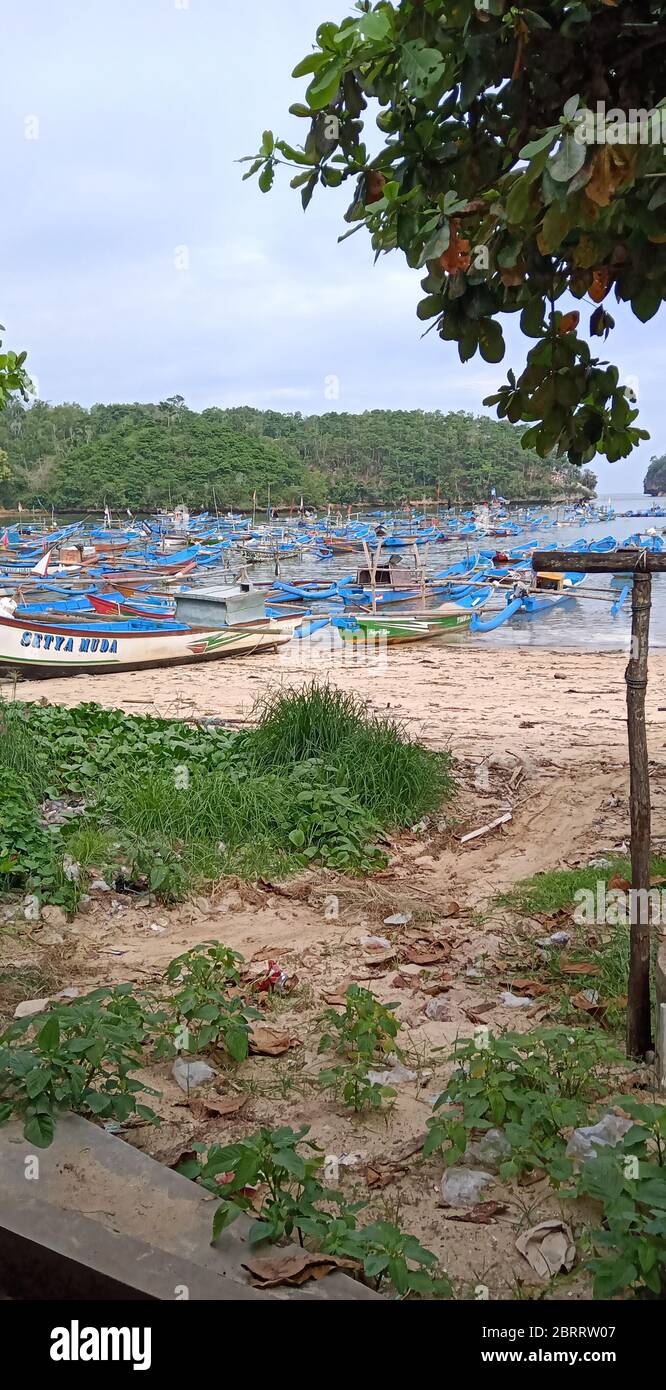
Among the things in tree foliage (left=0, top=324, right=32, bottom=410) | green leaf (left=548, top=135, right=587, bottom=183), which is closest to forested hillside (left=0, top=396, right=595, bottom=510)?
tree foliage (left=0, top=324, right=32, bottom=410)

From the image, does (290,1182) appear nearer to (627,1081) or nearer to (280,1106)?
(280,1106)

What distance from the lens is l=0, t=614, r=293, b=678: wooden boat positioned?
13422 mm

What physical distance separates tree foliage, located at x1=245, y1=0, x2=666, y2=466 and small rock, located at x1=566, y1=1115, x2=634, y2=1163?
8.26ft

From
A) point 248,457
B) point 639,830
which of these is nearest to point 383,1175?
point 639,830

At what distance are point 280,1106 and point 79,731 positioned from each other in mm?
4762

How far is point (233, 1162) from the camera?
2.44 meters

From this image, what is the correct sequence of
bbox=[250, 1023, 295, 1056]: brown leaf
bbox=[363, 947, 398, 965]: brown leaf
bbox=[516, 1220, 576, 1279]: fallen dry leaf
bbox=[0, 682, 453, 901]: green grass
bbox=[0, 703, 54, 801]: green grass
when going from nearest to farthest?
bbox=[516, 1220, 576, 1279]: fallen dry leaf < bbox=[250, 1023, 295, 1056]: brown leaf < bbox=[363, 947, 398, 965]: brown leaf < bbox=[0, 682, 453, 901]: green grass < bbox=[0, 703, 54, 801]: green grass

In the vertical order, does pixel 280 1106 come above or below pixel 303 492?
below

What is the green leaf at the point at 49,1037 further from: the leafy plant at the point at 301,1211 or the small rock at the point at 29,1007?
the small rock at the point at 29,1007

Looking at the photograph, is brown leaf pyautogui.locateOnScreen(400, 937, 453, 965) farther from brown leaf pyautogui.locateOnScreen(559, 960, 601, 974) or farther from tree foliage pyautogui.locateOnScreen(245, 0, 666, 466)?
tree foliage pyautogui.locateOnScreen(245, 0, 666, 466)

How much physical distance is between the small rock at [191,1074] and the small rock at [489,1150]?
39.3 inches

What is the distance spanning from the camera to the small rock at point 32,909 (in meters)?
4.64

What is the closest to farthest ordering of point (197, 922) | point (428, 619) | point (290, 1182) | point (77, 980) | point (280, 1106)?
1. point (290, 1182)
2. point (280, 1106)
3. point (77, 980)
4. point (197, 922)
5. point (428, 619)
